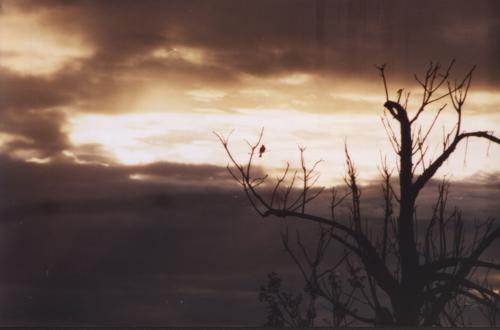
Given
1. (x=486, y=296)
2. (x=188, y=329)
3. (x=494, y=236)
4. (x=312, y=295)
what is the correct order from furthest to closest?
1. (x=312, y=295)
2. (x=486, y=296)
3. (x=494, y=236)
4. (x=188, y=329)

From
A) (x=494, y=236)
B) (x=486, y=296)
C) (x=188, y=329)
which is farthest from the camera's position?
(x=486, y=296)

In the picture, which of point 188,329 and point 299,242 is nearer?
point 188,329

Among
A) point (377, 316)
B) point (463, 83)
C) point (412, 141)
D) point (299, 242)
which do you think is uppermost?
point (463, 83)

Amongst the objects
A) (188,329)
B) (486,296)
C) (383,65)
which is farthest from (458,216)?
(188,329)

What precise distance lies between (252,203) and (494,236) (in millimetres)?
1950

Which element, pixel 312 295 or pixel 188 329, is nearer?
pixel 188 329

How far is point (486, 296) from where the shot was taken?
21.4 feet

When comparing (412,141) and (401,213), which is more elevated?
(412,141)

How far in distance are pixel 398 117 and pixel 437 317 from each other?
5.64 feet

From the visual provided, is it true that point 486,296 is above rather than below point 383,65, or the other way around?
below

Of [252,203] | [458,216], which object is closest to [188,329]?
[252,203]

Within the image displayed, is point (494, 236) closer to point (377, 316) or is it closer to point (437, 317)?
point (437, 317)

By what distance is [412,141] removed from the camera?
6.44m

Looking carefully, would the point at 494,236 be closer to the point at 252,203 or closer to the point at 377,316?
the point at 377,316
